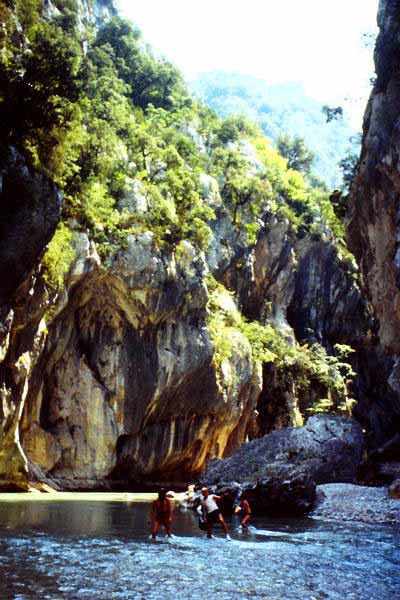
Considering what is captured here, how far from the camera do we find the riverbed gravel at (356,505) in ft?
69.5

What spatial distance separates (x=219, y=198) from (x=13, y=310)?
28421 mm

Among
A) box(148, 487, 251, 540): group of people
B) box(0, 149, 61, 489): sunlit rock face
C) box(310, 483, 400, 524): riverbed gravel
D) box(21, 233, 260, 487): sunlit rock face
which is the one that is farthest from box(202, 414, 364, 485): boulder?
box(0, 149, 61, 489): sunlit rock face

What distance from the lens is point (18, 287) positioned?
23000 mm

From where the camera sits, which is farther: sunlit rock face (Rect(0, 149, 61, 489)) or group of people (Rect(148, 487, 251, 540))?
sunlit rock face (Rect(0, 149, 61, 489))

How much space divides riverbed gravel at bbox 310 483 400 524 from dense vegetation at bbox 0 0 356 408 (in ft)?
48.5

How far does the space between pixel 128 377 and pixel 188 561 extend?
2382cm

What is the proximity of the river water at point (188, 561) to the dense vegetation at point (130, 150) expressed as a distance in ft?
40.4

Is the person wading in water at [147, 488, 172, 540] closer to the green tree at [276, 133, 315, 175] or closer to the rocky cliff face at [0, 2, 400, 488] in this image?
the rocky cliff face at [0, 2, 400, 488]

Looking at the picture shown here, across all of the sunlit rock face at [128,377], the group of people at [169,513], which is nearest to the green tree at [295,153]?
the sunlit rock face at [128,377]

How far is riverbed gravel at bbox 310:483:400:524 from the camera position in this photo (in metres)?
21.2

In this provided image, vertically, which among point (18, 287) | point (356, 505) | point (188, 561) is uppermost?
point (18, 287)

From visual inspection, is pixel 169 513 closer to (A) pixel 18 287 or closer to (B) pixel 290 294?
(A) pixel 18 287

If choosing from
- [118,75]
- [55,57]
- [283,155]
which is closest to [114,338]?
[55,57]

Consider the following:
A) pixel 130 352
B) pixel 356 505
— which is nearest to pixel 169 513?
pixel 356 505
